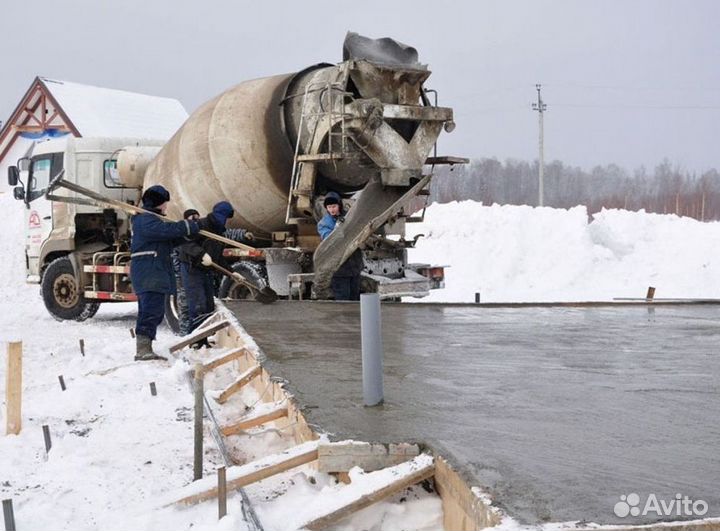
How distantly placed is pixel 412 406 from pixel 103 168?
10.5 m

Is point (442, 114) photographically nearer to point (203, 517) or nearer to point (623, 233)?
point (203, 517)

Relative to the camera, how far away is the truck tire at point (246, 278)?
10.3 meters

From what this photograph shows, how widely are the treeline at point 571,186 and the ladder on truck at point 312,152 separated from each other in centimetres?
4153

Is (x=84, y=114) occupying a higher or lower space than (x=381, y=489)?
higher

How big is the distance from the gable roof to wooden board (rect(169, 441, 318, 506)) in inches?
1120

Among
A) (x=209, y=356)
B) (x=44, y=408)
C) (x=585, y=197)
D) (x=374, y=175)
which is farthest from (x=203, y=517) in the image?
(x=585, y=197)

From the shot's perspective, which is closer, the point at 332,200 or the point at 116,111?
the point at 332,200

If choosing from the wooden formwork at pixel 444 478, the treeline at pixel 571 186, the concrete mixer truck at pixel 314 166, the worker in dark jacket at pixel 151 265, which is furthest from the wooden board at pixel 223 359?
the treeline at pixel 571 186

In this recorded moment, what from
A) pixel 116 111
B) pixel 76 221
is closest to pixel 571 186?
pixel 116 111

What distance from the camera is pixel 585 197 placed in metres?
63.3

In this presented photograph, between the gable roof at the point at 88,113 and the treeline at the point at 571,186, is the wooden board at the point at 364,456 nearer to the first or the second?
the gable roof at the point at 88,113

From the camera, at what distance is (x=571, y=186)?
223ft

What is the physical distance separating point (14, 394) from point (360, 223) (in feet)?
16.3

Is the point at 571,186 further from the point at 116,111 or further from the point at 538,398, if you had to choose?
the point at 538,398
